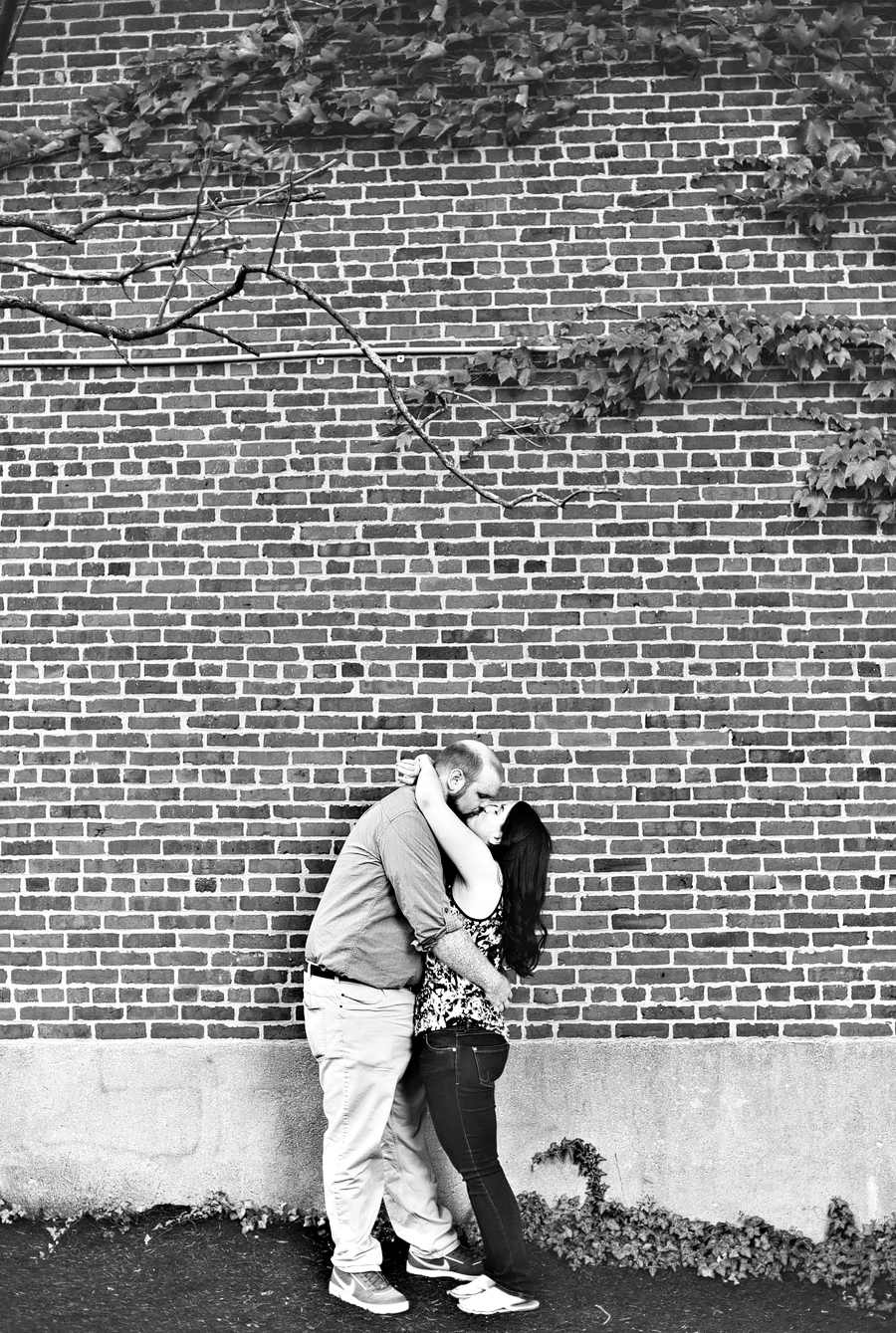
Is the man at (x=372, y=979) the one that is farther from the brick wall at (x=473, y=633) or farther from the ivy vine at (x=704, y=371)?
the ivy vine at (x=704, y=371)

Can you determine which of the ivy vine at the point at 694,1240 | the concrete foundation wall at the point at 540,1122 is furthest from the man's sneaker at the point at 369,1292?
the ivy vine at the point at 694,1240

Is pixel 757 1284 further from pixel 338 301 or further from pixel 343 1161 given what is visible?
pixel 338 301

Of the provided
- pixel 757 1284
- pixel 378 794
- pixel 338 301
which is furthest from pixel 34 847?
pixel 757 1284

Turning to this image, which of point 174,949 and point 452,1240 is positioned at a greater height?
point 174,949

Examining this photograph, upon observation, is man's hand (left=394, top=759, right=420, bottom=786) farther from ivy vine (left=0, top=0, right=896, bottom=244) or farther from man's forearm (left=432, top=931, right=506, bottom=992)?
ivy vine (left=0, top=0, right=896, bottom=244)

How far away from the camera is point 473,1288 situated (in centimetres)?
381

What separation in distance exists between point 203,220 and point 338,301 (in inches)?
29.0

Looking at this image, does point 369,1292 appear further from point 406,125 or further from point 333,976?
point 406,125

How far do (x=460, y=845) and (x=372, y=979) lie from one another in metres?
0.62

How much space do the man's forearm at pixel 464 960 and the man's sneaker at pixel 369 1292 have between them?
1.21 metres

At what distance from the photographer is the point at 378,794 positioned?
4.42 metres

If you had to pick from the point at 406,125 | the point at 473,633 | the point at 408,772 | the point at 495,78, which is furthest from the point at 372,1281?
the point at 495,78

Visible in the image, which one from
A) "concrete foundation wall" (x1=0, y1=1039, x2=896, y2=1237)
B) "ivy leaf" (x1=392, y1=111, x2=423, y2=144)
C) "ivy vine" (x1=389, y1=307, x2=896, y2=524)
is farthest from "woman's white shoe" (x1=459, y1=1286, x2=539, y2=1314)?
"ivy leaf" (x1=392, y1=111, x2=423, y2=144)

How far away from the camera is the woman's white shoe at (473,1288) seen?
Result: 3795 millimetres
